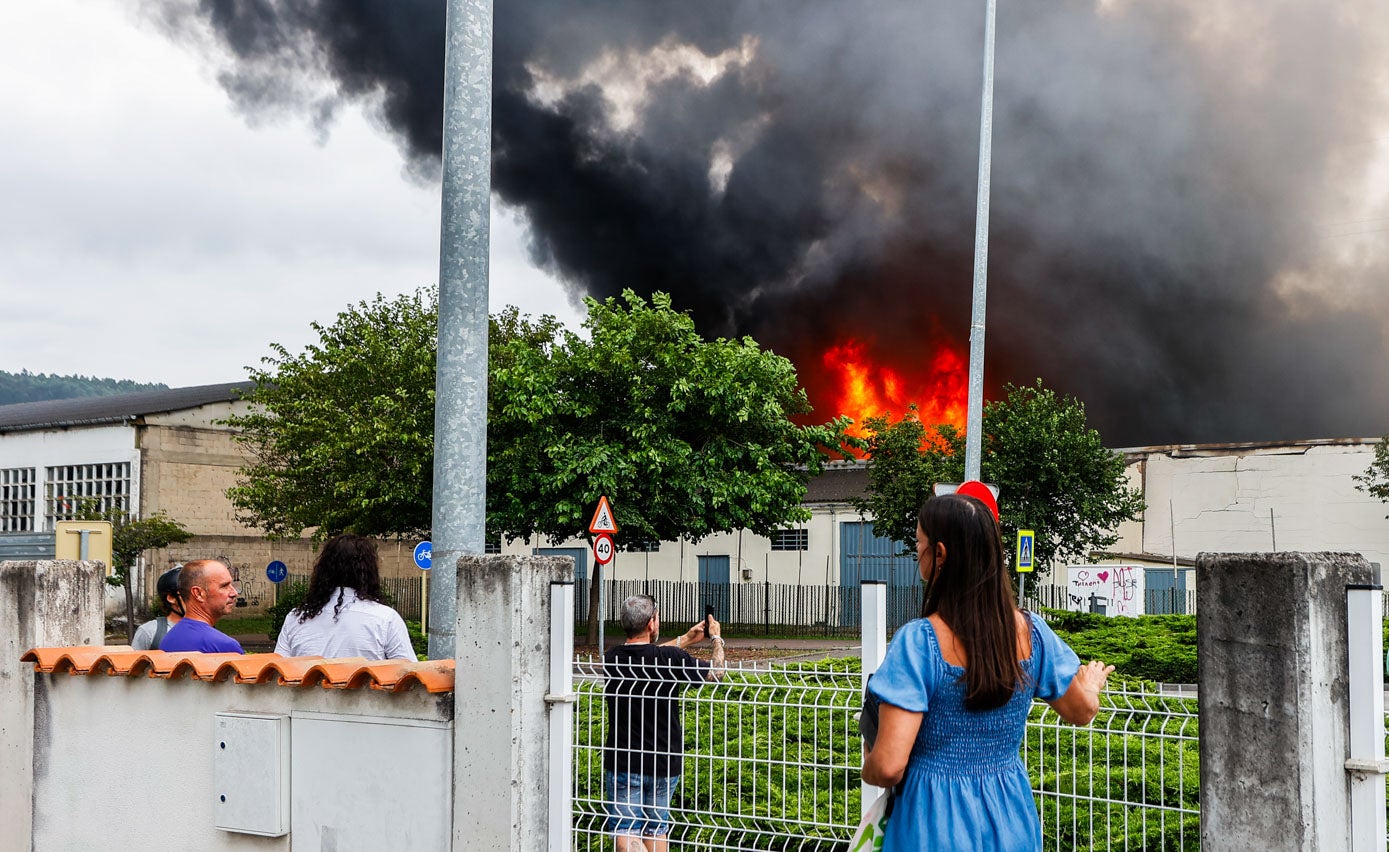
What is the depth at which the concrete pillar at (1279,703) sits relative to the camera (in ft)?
13.2

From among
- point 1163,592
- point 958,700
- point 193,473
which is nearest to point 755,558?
point 1163,592

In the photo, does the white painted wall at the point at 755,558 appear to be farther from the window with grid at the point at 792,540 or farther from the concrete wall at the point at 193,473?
the concrete wall at the point at 193,473

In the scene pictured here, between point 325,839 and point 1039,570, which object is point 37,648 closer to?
point 325,839

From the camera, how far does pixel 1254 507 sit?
136 feet

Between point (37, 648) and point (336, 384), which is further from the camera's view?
point (336, 384)

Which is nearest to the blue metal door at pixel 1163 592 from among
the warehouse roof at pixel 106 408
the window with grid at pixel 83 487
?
the warehouse roof at pixel 106 408

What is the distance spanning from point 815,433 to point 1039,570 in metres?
8.06

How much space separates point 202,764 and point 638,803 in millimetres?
2091

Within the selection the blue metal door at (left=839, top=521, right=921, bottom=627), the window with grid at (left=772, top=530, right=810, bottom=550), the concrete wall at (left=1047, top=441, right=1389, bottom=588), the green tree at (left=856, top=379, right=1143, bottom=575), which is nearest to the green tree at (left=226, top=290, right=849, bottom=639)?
the green tree at (left=856, top=379, right=1143, bottom=575)

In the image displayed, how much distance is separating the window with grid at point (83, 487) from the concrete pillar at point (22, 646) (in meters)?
37.1

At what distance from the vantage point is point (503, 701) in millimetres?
5000

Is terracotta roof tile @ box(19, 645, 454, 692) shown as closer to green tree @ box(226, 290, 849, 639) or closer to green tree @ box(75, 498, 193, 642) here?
green tree @ box(226, 290, 849, 639)

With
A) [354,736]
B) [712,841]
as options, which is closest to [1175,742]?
[712,841]

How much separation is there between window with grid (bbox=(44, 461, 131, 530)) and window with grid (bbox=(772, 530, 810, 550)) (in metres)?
21.5
